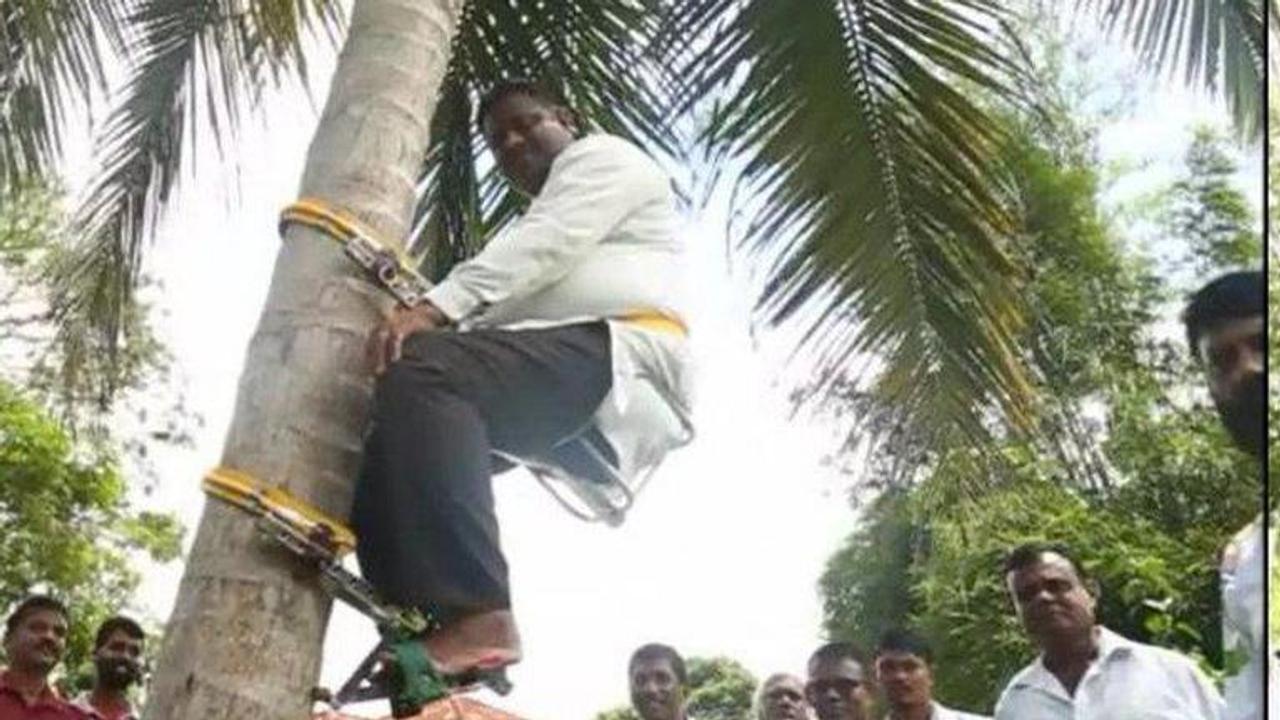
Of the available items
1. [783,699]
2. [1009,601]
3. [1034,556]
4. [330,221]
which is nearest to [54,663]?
[783,699]

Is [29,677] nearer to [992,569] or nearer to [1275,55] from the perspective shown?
[1275,55]

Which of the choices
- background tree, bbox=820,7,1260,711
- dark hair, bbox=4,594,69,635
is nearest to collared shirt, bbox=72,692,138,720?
dark hair, bbox=4,594,69,635

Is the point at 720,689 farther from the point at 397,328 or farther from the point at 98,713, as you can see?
the point at 397,328

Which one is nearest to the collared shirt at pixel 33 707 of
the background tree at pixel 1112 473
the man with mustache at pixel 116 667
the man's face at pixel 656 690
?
the man with mustache at pixel 116 667

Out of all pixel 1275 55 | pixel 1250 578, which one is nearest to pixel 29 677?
pixel 1275 55

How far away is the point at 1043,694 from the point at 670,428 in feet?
5.50

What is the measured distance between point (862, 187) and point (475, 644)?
3.49 m

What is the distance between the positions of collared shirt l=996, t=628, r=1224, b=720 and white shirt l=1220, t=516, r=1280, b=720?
2395 mm

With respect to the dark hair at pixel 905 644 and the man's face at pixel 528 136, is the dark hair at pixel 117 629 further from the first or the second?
the man's face at pixel 528 136

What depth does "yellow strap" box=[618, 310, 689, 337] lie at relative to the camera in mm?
2625

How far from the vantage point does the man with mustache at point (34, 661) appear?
4.87 m

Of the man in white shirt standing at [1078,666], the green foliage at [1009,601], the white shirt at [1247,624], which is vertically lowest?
the white shirt at [1247,624]

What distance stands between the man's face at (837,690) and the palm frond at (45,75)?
3.00m

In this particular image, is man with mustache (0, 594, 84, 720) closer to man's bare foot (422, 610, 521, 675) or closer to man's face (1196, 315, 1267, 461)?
man's bare foot (422, 610, 521, 675)
